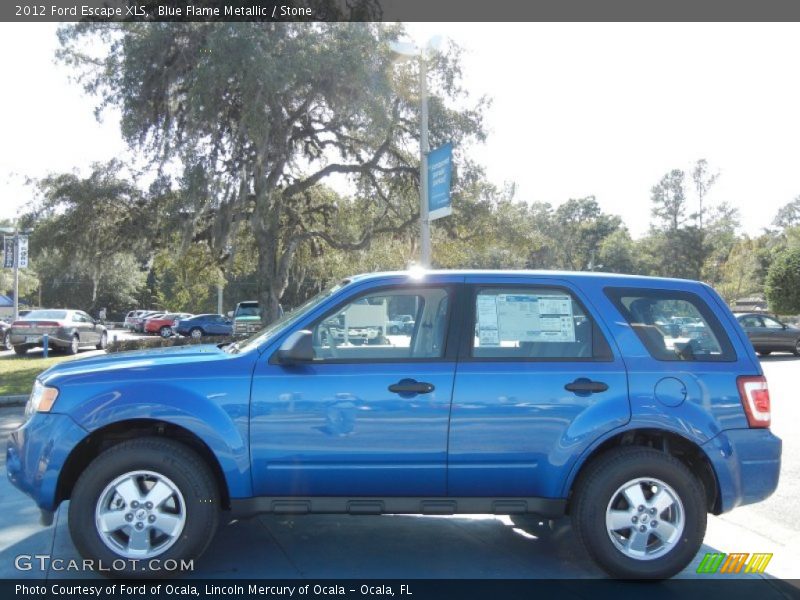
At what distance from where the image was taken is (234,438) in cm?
447

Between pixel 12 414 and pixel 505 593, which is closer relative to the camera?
pixel 505 593

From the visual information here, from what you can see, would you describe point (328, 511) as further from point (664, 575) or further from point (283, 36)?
point (283, 36)

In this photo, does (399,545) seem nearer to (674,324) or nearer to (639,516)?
(639,516)

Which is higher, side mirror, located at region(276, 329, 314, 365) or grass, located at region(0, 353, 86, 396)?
side mirror, located at region(276, 329, 314, 365)

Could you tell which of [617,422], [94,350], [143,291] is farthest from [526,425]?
[143,291]

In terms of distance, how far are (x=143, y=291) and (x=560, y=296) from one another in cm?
7605

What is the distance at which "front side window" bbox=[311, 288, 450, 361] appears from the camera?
189 inches

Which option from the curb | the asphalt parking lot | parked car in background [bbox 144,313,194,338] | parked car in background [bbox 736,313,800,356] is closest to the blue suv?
the asphalt parking lot

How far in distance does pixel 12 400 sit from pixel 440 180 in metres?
8.27

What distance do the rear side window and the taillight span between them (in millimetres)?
183

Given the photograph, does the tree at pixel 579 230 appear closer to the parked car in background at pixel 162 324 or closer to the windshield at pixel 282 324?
the parked car in background at pixel 162 324

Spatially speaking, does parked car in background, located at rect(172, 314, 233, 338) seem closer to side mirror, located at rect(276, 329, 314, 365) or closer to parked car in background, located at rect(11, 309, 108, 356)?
parked car in background, located at rect(11, 309, 108, 356)

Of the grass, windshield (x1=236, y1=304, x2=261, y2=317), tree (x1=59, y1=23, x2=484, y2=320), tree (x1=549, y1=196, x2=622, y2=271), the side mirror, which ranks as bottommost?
the grass

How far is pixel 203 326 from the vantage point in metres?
38.3
